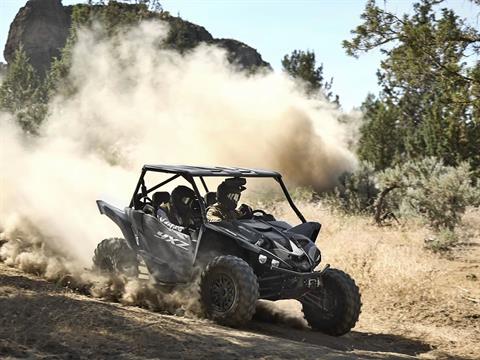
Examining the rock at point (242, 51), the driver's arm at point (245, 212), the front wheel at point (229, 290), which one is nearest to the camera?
the front wheel at point (229, 290)

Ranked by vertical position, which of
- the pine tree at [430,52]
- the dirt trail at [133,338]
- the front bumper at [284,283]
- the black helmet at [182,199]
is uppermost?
the pine tree at [430,52]

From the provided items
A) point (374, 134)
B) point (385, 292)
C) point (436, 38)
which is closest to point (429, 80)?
point (436, 38)

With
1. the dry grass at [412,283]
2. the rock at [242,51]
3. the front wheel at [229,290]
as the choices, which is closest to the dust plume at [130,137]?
the front wheel at [229,290]

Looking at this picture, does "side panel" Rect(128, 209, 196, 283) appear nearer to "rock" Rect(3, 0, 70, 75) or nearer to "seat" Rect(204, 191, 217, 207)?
"seat" Rect(204, 191, 217, 207)

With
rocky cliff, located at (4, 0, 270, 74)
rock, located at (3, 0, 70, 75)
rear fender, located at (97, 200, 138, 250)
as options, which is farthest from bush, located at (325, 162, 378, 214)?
rock, located at (3, 0, 70, 75)

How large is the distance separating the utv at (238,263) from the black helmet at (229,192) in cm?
18

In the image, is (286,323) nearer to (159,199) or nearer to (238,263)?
(238,263)

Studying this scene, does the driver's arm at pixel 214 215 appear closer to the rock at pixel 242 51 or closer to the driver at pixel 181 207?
the driver at pixel 181 207

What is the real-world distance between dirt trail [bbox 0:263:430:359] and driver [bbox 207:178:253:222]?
52.3 inches

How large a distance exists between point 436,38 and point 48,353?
7.52 meters

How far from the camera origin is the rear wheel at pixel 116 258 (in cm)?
881

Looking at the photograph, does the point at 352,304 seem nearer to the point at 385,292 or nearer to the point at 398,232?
the point at 385,292

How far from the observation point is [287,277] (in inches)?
295

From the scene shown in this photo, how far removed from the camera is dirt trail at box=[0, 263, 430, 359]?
5617mm
